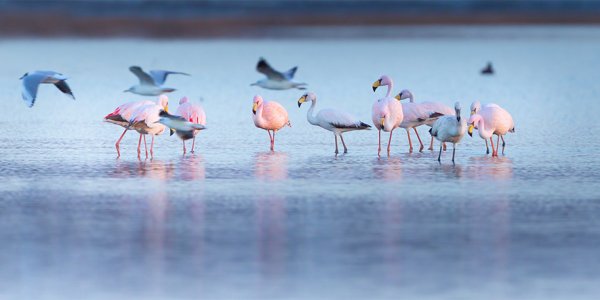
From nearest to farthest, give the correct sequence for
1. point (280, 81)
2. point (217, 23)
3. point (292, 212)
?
point (292, 212)
point (280, 81)
point (217, 23)

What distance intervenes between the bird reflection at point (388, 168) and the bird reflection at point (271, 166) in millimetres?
887

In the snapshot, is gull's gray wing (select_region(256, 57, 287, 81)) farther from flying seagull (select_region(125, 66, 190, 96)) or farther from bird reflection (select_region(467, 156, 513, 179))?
bird reflection (select_region(467, 156, 513, 179))

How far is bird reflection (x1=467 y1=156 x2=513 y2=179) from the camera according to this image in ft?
42.9

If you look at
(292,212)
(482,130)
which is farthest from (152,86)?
(292,212)

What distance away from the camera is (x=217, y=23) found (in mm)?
77250

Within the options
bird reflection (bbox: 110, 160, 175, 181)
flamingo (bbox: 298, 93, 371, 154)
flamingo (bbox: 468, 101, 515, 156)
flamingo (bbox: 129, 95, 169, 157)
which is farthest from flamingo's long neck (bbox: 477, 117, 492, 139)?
flamingo (bbox: 129, 95, 169, 157)

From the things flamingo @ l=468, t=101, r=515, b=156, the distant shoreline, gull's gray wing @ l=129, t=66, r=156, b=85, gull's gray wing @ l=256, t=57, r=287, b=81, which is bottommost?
flamingo @ l=468, t=101, r=515, b=156

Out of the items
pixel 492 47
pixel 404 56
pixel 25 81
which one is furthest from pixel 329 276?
pixel 492 47

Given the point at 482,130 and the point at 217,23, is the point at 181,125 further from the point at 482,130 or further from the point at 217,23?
the point at 217,23

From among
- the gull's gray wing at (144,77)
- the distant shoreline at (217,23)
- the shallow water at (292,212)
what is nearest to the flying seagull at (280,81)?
the shallow water at (292,212)

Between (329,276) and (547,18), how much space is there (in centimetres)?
7775

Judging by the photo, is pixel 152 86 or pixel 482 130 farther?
pixel 152 86

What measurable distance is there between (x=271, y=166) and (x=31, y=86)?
3.36 meters

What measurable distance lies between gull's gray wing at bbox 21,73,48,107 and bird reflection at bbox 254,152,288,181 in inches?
104
